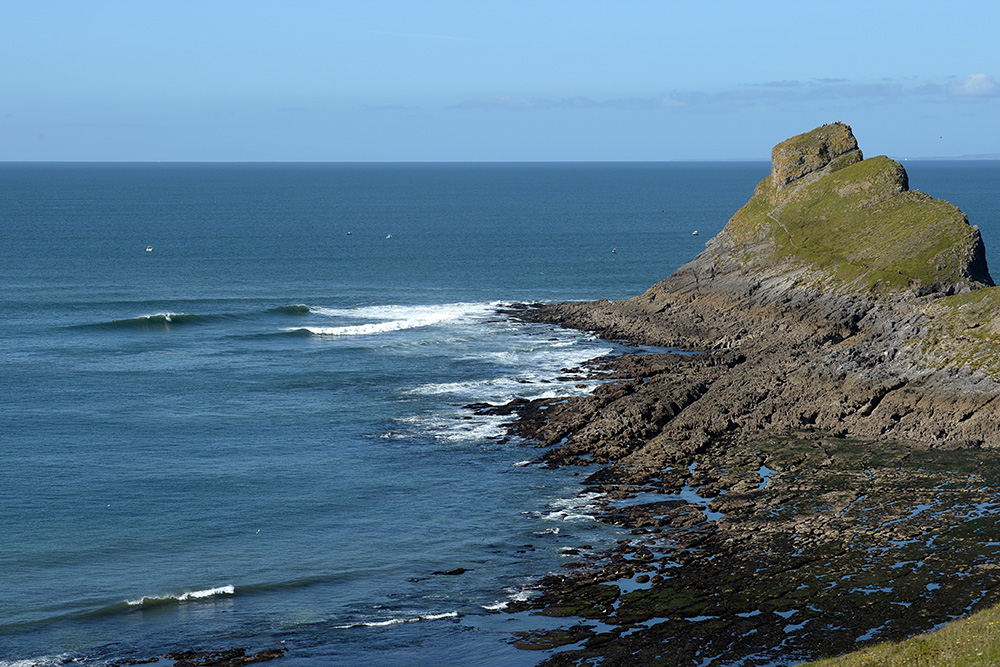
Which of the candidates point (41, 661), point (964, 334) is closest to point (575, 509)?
point (41, 661)

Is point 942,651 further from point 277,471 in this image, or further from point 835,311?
point 835,311

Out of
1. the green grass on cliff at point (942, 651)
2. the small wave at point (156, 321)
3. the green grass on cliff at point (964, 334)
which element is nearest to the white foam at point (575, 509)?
the green grass on cliff at point (942, 651)

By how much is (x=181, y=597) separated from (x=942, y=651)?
88.6 feet

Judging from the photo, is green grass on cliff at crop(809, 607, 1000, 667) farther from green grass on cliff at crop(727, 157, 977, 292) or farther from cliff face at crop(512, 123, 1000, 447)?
green grass on cliff at crop(727, 157, 977, 292)

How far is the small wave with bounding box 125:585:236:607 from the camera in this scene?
37688 millimetres

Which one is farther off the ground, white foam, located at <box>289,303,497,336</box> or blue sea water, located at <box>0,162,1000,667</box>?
white foam, located at <box>289,303,497,336</box>

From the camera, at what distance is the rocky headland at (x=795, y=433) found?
33969 millimetres

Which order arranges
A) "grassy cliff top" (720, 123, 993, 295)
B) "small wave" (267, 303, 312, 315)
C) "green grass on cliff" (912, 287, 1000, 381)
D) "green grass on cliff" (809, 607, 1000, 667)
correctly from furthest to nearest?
"small wave" (267, 303, 312, 315), "grassy cliff top" (720, 123, 993, 295), "green grass on cliff" (912, 287, 1000, 381), "green grass on cliff" (809, 607, 1000, 667)

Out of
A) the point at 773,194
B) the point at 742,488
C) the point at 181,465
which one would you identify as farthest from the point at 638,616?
the point at 773,194

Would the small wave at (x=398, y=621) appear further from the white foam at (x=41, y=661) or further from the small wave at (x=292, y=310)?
the small wave at (x=292, y=310)

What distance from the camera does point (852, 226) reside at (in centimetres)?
8062

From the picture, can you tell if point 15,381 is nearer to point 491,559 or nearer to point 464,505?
point 464,505

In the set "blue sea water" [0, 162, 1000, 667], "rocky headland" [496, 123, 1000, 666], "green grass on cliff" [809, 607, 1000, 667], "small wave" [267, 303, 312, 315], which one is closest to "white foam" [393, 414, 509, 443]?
"blue sea water" [0, 162, 1000, 667]

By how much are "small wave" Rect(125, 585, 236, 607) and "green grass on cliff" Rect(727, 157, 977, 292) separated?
51.0 meters
